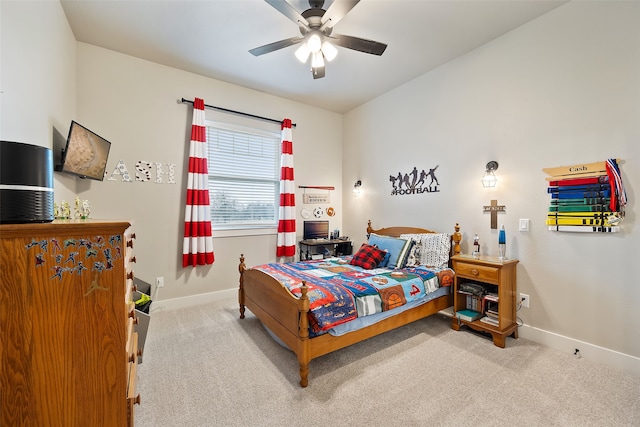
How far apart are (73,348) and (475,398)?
7.70 feet

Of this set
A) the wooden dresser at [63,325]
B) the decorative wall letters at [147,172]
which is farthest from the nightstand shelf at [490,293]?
the decorative wall letters at [147,172]

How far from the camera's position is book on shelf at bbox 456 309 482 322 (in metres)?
2.82

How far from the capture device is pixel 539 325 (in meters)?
2.66

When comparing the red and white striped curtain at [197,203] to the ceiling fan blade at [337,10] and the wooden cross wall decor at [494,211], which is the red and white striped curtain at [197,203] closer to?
the ceiling fan blade at [337,10]

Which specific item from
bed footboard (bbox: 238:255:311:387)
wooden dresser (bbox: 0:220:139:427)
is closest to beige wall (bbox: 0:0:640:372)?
wooden dresser (bbox: 0:220:139:427)

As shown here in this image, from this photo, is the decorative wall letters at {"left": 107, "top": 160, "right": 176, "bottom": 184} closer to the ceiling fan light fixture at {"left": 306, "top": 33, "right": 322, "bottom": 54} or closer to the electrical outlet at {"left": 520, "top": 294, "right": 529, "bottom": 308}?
the ceiling fan light fixture at {"left": 306, "top": 33, "right": 322, "bottom": 54}

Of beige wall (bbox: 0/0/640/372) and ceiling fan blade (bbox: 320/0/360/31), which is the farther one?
beige wall (bbox: 0/0/640/372)

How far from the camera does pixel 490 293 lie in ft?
9.53

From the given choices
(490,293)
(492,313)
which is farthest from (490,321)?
(490,293)

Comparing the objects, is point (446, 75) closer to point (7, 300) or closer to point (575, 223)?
point (575, 223)

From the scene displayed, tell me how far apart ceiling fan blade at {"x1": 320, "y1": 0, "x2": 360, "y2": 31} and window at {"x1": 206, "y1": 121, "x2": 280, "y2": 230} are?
225 cm

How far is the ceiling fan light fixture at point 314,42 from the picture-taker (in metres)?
2.28

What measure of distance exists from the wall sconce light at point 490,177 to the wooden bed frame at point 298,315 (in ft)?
1.88

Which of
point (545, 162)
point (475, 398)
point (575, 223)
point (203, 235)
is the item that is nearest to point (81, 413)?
point (475, 398)
